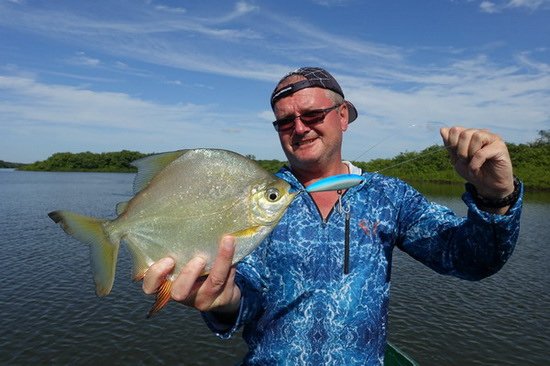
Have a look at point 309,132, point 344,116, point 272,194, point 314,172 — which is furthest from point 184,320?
point 272,194

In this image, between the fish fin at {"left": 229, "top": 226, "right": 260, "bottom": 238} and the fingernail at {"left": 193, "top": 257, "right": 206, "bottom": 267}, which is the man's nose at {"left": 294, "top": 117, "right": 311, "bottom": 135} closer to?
the fish fin at {"left": 229, "top": 226, "right": 260, "bottom": 238}

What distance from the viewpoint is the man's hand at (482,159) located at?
108 inches

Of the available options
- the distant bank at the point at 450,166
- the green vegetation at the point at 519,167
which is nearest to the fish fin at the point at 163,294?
the distant bank at the point at 450,166

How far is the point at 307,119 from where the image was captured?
4.05 meters

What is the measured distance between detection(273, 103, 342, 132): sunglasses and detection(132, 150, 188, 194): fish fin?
134 cm

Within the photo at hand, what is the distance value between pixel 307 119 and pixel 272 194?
1406 millimetres

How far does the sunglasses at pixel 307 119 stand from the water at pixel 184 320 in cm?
729

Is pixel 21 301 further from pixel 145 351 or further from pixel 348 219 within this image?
pixel 348 219

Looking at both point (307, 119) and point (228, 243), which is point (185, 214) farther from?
point (307, 119)

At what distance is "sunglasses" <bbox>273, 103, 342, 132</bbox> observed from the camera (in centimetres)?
405

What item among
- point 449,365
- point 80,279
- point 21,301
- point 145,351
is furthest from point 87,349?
point 449,365

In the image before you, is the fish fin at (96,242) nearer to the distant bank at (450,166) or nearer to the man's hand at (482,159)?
the man's hand at (482,159)

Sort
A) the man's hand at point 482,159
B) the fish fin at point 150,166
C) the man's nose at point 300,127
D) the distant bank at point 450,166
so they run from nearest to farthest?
the man's hand at point 482,159
the fish fin at point 150,166
the man's nose at point 300,127
the distant bank at point 450,166

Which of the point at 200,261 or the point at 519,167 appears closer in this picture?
the point at 200,261
